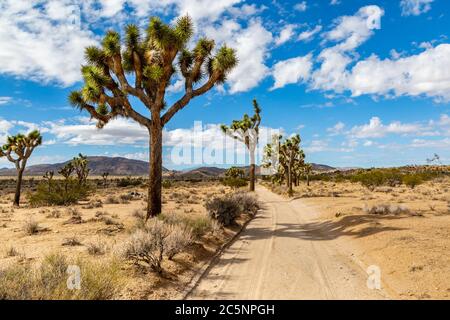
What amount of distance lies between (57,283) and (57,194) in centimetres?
2093

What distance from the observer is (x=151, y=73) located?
40.3 ft

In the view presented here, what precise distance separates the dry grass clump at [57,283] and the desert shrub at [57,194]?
19829mm

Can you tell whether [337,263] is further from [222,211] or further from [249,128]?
[249,128]

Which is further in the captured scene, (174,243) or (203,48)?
(203,48)

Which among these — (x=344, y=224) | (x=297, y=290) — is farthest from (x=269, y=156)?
(x=297, y=290)

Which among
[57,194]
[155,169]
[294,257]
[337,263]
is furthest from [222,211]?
[57,194]

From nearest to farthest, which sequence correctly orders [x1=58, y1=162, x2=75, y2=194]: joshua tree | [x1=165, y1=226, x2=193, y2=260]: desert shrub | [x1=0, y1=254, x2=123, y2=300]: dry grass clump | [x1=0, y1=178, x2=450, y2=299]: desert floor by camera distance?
1. [x1=0, y1=254, x2=123, y2=300]: dry grass clump
2. [x1=0, y1=178, x2=450, y2=299]: desert floor
3. [x1=165, y1=226, x2=193, y2=260]: desert shrub
4. [x1=58, y1=162, x2=75, y2=194]: joshua tree

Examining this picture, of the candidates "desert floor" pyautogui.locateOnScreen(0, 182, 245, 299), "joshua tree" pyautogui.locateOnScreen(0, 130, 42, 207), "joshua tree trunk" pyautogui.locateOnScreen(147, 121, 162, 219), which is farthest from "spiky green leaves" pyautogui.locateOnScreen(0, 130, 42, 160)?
"joshua tree trunk" pyautogui.locateOnScreen(147, 121, 162, 219)

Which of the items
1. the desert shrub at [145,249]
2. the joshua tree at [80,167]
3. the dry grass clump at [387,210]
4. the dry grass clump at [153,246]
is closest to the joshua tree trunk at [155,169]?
the dry grass clump at [153,246]

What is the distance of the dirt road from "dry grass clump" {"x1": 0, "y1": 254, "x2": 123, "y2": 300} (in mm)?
1421

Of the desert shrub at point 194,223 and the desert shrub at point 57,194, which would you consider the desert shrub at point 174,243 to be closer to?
the desert shrub at point 194,223

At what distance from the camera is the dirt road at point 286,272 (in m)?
5.96

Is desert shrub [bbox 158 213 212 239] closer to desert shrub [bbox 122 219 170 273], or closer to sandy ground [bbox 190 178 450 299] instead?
sandy ground [bbox 190 178 450 299]

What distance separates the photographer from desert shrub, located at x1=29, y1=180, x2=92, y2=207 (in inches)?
925
